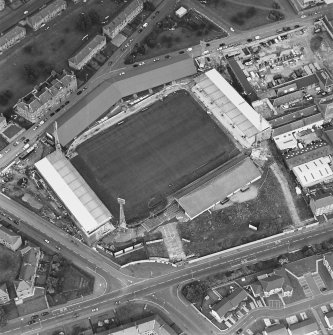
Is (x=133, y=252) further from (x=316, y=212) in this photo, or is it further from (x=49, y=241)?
(x=316, y=212)

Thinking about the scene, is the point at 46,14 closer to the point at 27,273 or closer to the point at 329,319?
the point at 27,273

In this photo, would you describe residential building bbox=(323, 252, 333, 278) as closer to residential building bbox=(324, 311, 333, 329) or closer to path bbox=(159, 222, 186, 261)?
residential building bbox=(324, 311, 333, 329)

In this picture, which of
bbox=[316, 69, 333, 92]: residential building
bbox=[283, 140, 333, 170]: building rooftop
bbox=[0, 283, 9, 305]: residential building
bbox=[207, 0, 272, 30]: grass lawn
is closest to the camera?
bbox=[0, 283, 9, 305]: residential building

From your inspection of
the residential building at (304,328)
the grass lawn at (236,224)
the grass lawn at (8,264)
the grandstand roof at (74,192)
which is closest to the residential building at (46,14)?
the grandstand roof at (74,192)

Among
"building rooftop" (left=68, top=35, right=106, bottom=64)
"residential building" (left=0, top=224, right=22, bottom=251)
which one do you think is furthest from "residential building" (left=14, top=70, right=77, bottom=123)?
"residential building" (left=0, top=224, right=22, bottom=251)

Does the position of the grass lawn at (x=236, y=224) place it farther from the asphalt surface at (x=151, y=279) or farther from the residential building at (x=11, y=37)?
A: the residential building at (x=11, y=37)

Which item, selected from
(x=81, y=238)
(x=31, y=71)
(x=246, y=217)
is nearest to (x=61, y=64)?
(x=31, y=71)

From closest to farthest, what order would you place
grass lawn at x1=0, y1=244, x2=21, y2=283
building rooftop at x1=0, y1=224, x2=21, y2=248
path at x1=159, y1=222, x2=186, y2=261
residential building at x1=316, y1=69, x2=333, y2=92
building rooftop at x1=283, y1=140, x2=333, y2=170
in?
grass lawn at x1=0, y1=244, x2=21, y2=283 < building rooftop at x1=0, y1=224, x2=21, y2=248 < path at x1=159, y1=222, x2=186, y2=261 < building rooftop at x1=283, y1=140, x2=333, y2=170 < residential building at x1=316, y1=69, x2=333, y2=92
